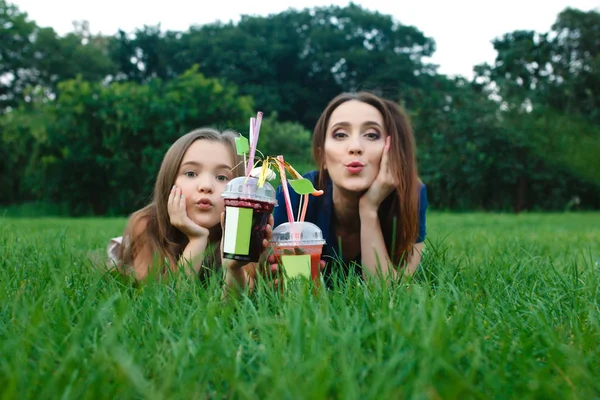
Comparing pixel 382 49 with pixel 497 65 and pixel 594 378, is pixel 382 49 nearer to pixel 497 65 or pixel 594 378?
pixel 497 65

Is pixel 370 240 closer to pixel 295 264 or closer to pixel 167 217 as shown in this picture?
pixel 295 264

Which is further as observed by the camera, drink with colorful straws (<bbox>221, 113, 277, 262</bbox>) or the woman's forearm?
the woman's forearm

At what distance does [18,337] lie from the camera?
115 cm

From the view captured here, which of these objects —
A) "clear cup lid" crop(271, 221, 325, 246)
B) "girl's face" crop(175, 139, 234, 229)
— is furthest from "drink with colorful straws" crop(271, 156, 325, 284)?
"girl's face" crop(175, 139, 234, 229)

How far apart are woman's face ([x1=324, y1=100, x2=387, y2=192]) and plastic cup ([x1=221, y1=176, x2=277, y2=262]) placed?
631 millimetres

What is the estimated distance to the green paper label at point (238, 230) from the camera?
180cm

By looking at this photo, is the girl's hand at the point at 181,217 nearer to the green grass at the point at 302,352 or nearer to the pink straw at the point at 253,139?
the pink straw at the point at 253,139

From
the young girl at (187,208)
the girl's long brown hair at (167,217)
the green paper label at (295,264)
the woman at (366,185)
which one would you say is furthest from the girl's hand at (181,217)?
the green paper label at (295,264)

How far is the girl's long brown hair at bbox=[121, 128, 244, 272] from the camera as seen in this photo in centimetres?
260

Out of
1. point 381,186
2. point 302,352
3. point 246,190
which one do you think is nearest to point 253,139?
point 246,190

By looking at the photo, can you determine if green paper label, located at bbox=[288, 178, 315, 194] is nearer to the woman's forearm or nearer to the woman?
the woman

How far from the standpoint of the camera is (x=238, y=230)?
1.80 metres

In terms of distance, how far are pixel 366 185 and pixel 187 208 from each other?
81 cm

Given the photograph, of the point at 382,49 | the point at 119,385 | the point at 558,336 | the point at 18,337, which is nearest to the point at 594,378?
the point at 558,336
